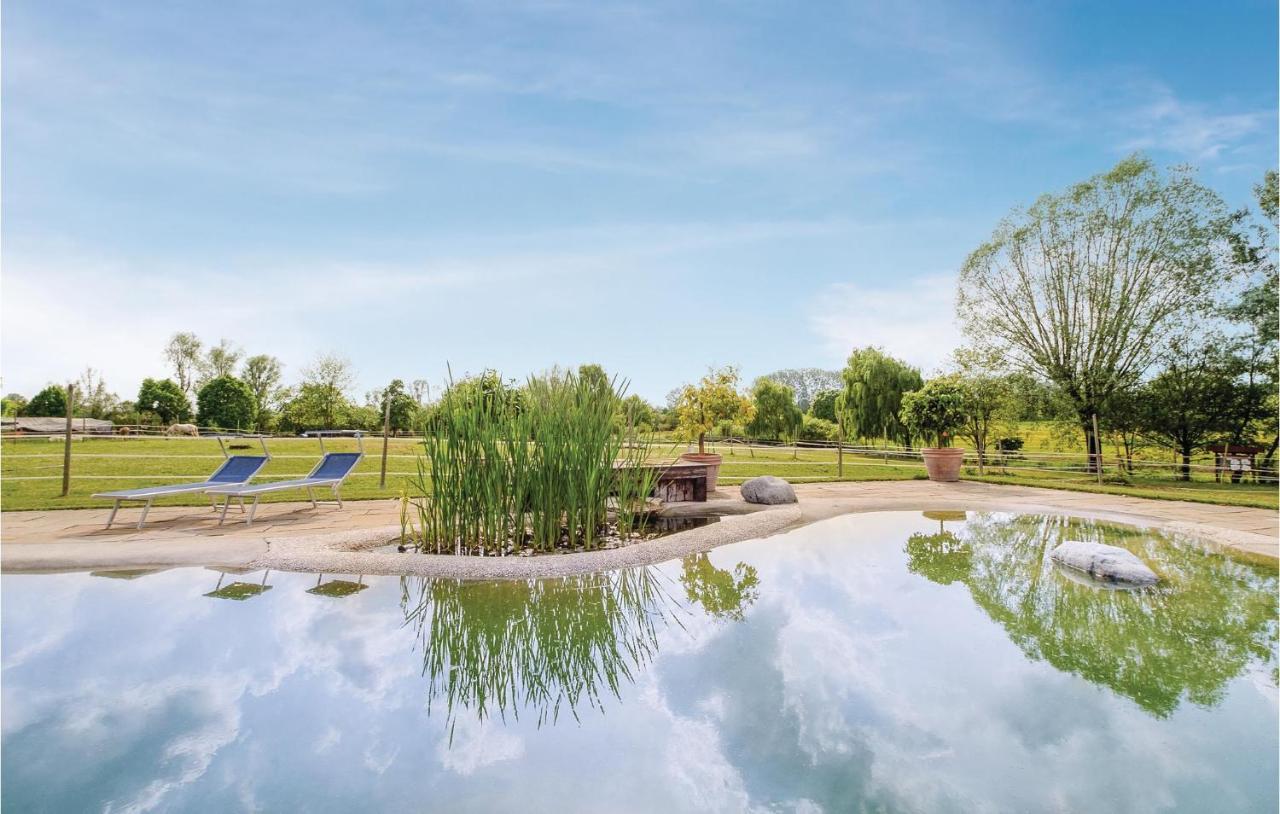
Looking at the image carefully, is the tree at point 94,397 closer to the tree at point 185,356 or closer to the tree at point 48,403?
the tree at point 48,403

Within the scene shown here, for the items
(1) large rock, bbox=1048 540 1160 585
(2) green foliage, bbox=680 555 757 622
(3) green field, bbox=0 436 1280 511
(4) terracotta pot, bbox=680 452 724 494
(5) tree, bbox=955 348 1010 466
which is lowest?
(2) green foliage, bbox=680 555 757 622

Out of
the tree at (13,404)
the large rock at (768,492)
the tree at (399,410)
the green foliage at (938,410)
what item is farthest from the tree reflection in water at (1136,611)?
the tree at (13,404)

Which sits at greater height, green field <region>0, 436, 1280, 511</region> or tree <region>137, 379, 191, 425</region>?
tree <region>137, 379, 191, 425</region>

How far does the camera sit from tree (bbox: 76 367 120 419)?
3912 centimetres

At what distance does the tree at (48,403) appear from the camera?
37.3m

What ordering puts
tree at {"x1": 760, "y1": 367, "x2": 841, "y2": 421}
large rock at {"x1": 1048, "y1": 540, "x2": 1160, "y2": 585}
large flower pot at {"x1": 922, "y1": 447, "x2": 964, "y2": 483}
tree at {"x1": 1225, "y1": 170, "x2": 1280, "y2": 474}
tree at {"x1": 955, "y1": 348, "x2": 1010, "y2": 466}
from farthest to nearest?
tree at {"x1": 760, "y1": 367, "x2": 841, "y2": 421} < tree at {"x1": 955, "y1": 348, "x2": 1010, "y2": 466} < tree at {"x1": 1225, "y1": 170, "x2": 1280, "y2": 474} < large flower pot at {"x1": 922, "y1": 447, "x2": 964, "y2": 483} < large rock at {"x1": 1048, "y1": 540, "x2": 1160, "y2": 585}

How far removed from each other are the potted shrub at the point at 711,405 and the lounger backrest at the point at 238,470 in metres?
5.83

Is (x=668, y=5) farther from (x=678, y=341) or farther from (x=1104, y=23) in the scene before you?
(x=678, y=341)

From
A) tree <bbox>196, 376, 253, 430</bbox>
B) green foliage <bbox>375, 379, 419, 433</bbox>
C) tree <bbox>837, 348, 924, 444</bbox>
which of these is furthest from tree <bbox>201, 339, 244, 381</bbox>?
tree <bbox>837, 348, 924, 444</bbox>

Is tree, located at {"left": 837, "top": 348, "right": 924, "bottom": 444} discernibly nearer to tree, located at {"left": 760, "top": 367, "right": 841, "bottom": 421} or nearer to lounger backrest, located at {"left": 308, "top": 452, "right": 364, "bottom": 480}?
lounger backrest, located at {"left": 308, "top": 452, "right": 364, "bottom": 480}

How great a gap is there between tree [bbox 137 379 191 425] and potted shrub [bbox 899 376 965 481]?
139 ft


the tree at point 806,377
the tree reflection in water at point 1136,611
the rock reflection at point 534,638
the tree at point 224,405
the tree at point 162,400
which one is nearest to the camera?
the rock reflection at point 534,638

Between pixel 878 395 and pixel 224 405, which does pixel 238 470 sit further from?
pixel 224 405

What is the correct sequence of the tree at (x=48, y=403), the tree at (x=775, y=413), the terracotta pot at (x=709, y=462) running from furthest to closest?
the tree at (x=48, y=403) → the tree at (x=775, y=413) → the terracotta pot at (x=709, y=462)
